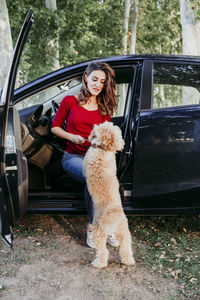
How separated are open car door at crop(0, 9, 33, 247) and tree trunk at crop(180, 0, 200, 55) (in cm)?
474

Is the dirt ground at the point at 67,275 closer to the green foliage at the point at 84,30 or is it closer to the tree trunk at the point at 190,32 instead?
the tree trunk at the point at 190,32

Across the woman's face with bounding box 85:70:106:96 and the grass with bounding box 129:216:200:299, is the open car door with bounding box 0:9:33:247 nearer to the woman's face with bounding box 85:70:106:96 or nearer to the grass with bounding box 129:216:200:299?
the woman's face with bounding box 85:70:106:96

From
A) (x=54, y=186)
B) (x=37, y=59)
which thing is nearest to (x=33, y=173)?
(x=54, y=186)

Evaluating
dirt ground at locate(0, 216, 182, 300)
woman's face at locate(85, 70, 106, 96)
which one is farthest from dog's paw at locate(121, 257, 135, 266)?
woman's face at locate(85, 70, 106, 96)

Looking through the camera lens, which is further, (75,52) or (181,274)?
(75,52)

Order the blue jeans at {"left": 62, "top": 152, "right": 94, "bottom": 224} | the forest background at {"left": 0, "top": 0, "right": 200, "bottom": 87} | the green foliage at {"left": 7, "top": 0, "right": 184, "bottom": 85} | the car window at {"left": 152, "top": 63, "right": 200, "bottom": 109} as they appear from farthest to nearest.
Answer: the green foliage at {"left": 7, "top": 0, "right": 184, "bottom": 85}, the forest background at {"left": 0, "top": 0, "right": 200, "bottom": 87}, the car window at {"left": 152, "top": 63, "right": 200, "bottom": 109}, the blue jeans at {"left": 62, "top": 152, "right": 94, "bottom": 224}

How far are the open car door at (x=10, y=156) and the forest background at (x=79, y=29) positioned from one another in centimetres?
459

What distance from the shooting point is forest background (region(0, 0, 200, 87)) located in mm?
10731

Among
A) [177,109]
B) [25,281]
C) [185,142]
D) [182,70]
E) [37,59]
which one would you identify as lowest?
[25,281]

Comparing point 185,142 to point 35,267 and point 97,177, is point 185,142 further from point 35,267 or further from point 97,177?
point 35,267

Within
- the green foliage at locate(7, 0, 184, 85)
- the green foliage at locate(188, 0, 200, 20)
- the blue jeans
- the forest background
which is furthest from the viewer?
the green foliage at locate(7, 0, 184, 85)

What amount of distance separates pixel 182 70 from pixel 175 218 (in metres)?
1.80

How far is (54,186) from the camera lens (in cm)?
336

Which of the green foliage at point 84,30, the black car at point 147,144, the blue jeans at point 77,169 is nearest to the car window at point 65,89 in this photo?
the black car at point 147,144
